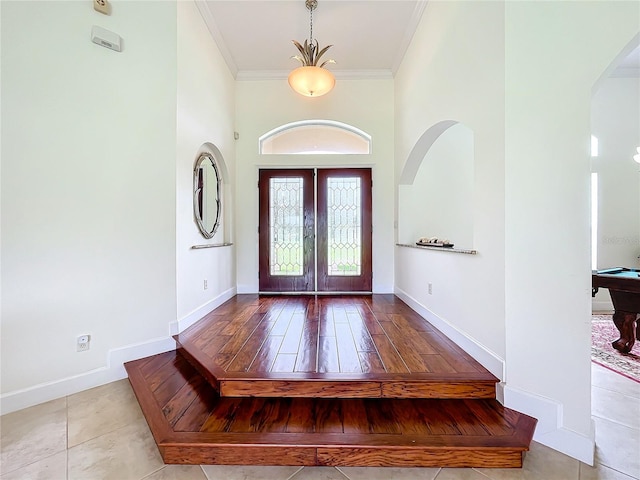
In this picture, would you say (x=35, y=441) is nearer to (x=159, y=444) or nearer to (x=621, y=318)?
(x=159, y=444)

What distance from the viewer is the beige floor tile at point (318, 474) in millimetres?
1372

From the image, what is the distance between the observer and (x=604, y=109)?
432cm


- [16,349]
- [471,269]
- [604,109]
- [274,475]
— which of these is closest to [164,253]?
[16,349]

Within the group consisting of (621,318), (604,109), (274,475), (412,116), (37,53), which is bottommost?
(274,475)

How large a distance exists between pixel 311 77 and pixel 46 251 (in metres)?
2.86

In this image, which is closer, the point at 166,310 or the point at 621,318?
the point at 166,310

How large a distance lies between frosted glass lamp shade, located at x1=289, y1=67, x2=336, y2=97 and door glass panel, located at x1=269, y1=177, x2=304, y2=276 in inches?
63.1

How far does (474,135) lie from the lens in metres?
2.10

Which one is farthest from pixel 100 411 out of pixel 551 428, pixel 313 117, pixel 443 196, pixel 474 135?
pixel 443 196

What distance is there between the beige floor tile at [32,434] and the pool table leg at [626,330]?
4.64 m

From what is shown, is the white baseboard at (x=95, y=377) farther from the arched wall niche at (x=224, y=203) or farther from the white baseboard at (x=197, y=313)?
the arched wall niche at (x=224, y=203)

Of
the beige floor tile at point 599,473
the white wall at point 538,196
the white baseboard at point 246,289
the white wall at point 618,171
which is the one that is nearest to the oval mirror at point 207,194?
the white baseboard at point 246,289

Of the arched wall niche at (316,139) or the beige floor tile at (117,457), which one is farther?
the arched wall niche at (316,139)

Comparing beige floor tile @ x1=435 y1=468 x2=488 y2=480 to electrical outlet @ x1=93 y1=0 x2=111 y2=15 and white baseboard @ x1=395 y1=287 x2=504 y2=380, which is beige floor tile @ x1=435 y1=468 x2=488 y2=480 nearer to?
white baseboard @ x1=395 y1=287 x2=504 y2=380
